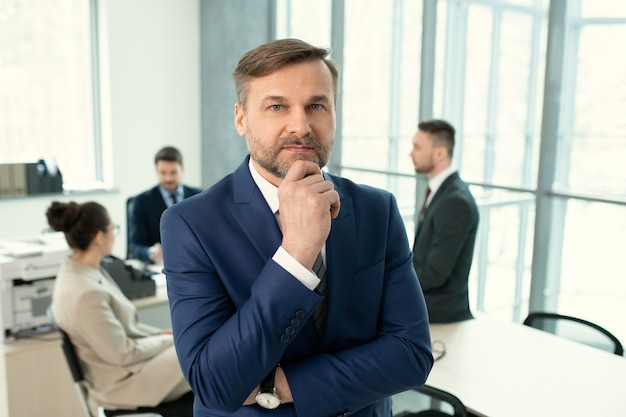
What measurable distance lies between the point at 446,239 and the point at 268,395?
7.90ft

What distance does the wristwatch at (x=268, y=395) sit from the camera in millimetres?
1201

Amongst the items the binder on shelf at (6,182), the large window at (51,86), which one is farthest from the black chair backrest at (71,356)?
the large window at (51,86)

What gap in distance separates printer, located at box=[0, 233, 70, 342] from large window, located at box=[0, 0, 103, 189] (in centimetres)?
357

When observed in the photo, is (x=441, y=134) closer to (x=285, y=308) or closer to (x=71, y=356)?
(x=71, y=356)

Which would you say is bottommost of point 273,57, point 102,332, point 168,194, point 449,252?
point 102,332

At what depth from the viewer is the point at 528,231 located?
461 cm

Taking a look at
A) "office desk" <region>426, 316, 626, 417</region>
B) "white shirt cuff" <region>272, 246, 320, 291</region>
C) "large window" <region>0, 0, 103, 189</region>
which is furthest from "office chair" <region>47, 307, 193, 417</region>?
"large window" <region>0, 0, 103, 189</region>

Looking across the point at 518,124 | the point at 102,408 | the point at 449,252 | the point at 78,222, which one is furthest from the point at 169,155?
the point at 518,124

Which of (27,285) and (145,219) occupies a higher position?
(145,219)

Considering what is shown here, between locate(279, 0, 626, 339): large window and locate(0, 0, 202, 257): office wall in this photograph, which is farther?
locate(0, 0, 202, 257): office wall

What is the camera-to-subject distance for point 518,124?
4738 millimetres

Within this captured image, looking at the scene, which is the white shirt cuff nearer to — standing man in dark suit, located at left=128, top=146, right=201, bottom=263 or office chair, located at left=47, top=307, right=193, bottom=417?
office chair, located at left=47, top=307, right=193, bottom=417

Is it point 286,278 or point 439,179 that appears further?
point 439,179

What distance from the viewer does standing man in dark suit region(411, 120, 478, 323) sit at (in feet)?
10.7
